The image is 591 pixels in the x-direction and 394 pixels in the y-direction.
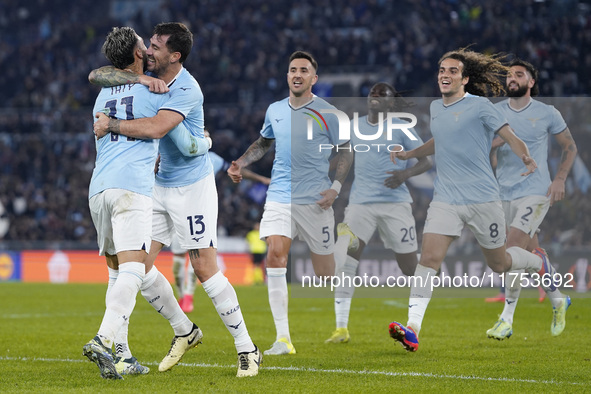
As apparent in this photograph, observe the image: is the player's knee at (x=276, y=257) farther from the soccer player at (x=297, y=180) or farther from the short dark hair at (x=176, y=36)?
the short dark hair at (x=176, y=36)

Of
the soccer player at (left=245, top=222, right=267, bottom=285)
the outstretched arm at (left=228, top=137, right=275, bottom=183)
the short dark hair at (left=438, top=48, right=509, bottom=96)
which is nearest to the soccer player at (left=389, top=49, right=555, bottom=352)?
the short dark hair at (left=438, top=48, right=509, bottom=96)

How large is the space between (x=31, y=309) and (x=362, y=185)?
7099 mm

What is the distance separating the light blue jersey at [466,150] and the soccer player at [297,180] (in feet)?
3.10

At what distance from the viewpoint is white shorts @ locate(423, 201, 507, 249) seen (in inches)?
315

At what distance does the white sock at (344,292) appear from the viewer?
9.12 metres

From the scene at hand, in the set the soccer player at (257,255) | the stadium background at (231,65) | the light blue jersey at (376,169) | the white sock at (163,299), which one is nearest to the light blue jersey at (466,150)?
the light blue jersey at (376,169)

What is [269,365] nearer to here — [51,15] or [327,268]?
[327,268]

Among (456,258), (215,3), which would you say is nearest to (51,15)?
(215,3)

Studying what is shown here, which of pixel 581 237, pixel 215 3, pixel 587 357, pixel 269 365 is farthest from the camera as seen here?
pixel 215 3

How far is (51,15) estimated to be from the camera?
36.8 metres

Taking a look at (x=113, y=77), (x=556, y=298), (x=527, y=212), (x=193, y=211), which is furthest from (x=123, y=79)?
(x=556, y=298)

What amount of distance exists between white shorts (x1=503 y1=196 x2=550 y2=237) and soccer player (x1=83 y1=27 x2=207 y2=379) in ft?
15.0

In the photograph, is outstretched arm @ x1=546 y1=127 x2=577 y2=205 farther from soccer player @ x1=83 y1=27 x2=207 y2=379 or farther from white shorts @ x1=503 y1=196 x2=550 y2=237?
soccer player @ x1=83 y1=27 x2=207 y2=379

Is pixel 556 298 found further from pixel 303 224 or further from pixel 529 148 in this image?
pixel 303 224
